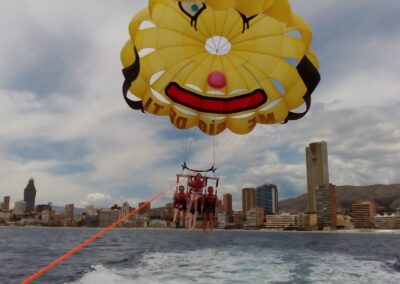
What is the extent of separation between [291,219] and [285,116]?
7223 inches

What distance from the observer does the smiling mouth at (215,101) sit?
13.2 meters

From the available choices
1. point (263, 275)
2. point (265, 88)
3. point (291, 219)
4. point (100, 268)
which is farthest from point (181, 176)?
point (291, 219)

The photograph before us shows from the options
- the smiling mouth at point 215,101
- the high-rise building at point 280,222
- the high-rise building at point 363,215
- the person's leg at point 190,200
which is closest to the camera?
the person's leg at point 190,200

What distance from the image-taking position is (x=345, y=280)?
19812 mm

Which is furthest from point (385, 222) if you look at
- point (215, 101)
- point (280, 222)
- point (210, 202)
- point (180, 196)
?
point (180, 196)

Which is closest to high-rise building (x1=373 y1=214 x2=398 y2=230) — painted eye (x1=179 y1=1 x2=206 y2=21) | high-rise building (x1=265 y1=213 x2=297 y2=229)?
high-rise building (x1=265 y1=213 x2=297 y2=229)

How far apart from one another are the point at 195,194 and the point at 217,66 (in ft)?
14.7

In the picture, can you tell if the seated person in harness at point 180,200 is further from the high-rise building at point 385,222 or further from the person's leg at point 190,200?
the high-rise building at point 385,222

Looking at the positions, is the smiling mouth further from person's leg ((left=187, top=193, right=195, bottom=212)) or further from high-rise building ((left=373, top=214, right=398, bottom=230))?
high-rise building ((left=373, top=214, right=398, bottom=230))

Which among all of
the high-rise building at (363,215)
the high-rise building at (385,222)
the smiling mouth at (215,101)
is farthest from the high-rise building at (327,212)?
the smiling mouth at (215,101)

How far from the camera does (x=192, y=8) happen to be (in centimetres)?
1057

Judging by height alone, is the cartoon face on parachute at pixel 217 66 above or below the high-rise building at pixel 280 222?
above

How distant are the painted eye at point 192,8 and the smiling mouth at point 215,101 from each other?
296cm

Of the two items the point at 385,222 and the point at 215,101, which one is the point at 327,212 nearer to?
the point at 385,222
